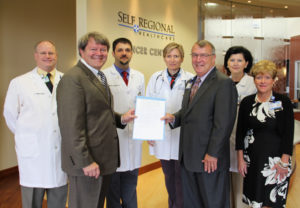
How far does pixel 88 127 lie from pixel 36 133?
0.74m

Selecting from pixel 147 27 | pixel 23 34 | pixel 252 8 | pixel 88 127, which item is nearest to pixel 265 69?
pixel 88 127

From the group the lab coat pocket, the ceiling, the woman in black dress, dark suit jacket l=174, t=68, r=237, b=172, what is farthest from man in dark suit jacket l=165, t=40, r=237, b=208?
the ceiling

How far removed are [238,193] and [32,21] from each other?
14.9 feet

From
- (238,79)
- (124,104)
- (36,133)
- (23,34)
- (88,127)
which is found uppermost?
(23,34)

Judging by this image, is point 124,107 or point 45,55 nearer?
point 45,55

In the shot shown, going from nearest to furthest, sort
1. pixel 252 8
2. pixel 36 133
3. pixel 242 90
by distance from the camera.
Answer: pixel 36 133 → pixel 242 90 → pixel 252 8

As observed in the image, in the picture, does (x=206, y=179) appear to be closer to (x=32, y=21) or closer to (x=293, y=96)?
(x=32, y=21)

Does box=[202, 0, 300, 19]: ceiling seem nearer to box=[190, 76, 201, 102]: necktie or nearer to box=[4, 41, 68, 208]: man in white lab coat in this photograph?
box=[190, 76, 201, 102]: necktie

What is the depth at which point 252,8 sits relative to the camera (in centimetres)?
741

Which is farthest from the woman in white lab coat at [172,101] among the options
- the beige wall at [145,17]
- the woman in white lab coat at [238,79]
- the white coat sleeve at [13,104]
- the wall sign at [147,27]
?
the wall sign at [147,27]

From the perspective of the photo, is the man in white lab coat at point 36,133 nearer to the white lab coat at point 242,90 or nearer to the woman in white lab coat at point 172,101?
the woman in white lab coat at point 172,101

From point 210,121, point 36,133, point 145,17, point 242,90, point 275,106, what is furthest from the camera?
point 145,17

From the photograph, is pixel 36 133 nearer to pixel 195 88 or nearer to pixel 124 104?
pixel 124 104

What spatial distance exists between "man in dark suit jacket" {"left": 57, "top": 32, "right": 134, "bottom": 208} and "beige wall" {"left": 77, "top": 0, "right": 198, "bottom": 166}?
166 centimetres
